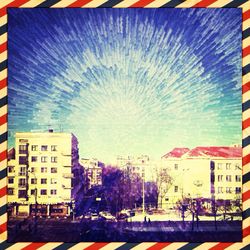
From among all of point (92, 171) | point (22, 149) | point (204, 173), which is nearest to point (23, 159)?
point (22, 149)

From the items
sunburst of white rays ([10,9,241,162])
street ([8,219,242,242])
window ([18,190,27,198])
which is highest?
sunburst of white rays ([10,9,241,162])

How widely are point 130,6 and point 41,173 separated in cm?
103

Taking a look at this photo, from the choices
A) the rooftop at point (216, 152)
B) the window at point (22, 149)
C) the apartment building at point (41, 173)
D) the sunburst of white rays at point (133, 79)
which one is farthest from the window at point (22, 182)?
the rooftop at point (216, 152)

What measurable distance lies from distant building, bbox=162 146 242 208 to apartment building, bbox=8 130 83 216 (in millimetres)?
514

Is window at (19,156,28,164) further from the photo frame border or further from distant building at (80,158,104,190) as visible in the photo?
distant building at (80,158,104,190)

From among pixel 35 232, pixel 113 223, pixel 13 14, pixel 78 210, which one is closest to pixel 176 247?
pixel 113 223

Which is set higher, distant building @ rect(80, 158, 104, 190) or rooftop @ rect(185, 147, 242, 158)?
rooftop @ rect(185, 147, 242, 158)

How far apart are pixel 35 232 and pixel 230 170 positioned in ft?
3.63

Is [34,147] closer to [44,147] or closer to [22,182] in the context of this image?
[44,147]

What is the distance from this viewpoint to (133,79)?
8.74ft

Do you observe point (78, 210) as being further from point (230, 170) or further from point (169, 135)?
point (230, 170)

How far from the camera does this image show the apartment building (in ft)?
8.67

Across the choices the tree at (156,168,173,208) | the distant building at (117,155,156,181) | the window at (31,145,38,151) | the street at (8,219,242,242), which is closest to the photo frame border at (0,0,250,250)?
the street at (8,219,242,242)

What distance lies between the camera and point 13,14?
8.68 feet
